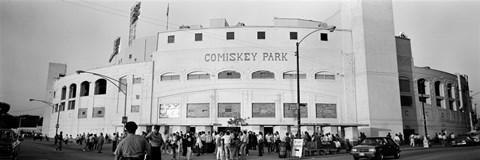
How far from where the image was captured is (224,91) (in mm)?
46344

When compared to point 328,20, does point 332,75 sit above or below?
below

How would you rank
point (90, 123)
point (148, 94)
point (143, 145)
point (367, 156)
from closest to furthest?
point (143, 145)
point (367, 156)
point (148, 94)
point (90, 123)

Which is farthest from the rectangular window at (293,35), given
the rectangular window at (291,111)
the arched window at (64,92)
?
the arched window at (64,92)

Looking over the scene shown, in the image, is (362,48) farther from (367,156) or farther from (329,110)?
(367,156)

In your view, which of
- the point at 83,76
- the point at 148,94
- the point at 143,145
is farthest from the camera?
the point at 83,76

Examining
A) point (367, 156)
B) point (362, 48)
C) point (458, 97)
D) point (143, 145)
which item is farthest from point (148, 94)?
point (458, 97)

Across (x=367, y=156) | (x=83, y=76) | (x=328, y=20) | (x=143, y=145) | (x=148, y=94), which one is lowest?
(x=367, y=156)

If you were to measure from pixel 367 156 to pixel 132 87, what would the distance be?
133 ft

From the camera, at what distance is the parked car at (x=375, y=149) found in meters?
18.2

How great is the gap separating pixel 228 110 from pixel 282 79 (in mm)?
8379

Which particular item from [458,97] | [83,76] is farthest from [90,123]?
[458,97]

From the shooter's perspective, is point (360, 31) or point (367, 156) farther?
point (360, 31)

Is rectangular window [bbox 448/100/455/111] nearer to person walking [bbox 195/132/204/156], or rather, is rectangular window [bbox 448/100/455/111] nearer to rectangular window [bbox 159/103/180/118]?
rectangular window [bbox 159/103/180/118]

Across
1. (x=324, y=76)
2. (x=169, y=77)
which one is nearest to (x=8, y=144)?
(x=169, y=77)
